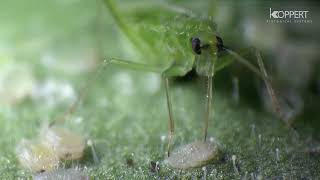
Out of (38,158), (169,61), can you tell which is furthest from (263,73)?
(38,158)

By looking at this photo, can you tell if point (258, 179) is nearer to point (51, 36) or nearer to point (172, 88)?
point (172, 88)

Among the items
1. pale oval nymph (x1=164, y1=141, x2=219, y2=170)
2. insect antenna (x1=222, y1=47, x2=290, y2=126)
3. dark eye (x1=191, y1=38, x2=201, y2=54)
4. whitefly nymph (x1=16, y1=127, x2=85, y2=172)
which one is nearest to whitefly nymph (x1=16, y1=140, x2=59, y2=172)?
whitefly nymph (x1=16, y1=127, x2=85, y2=172)

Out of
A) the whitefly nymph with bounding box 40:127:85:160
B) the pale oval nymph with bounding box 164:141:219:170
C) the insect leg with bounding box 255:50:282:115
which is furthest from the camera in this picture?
the insect leg with bounding box 255:50:282:115

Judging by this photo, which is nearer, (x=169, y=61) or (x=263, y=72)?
(x=263, y=72)

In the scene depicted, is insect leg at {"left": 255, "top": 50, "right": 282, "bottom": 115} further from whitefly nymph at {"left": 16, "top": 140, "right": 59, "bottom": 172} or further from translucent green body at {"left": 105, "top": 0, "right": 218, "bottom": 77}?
whitefly nymph at {"left": 16, "top": 140, "right": 59, "bottom": 172}

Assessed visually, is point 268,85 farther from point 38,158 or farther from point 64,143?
point 38,158
